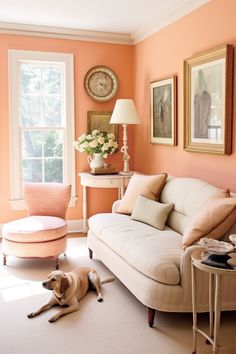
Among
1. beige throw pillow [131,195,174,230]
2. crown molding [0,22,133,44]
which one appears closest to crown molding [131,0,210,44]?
crown molding [0,22,133,44]

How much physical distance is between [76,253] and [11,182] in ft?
4.34

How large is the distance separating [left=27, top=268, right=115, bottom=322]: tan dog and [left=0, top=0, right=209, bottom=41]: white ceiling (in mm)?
2717

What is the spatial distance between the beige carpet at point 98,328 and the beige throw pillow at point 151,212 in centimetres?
63

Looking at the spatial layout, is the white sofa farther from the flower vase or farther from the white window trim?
the white window trim

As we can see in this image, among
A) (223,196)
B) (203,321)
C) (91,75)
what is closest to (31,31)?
(91,75)

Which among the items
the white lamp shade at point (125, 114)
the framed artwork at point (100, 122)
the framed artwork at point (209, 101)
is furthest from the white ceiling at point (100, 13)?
the framed artwork at point (100, 122)

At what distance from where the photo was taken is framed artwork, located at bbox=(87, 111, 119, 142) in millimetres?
5469

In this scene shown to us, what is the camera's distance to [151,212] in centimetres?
378

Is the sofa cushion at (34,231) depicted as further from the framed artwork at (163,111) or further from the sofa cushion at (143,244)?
the framed artwork at (163,111)

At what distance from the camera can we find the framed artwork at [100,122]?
5.47 m

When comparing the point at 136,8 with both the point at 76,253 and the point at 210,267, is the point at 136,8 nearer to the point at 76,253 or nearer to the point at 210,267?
the point at 76,253

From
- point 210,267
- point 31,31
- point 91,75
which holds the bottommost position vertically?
point 210,267

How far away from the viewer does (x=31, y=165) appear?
5312mm

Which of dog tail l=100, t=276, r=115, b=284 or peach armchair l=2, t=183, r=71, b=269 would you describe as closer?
dog tail l=100, t=276, r=115, b=284
